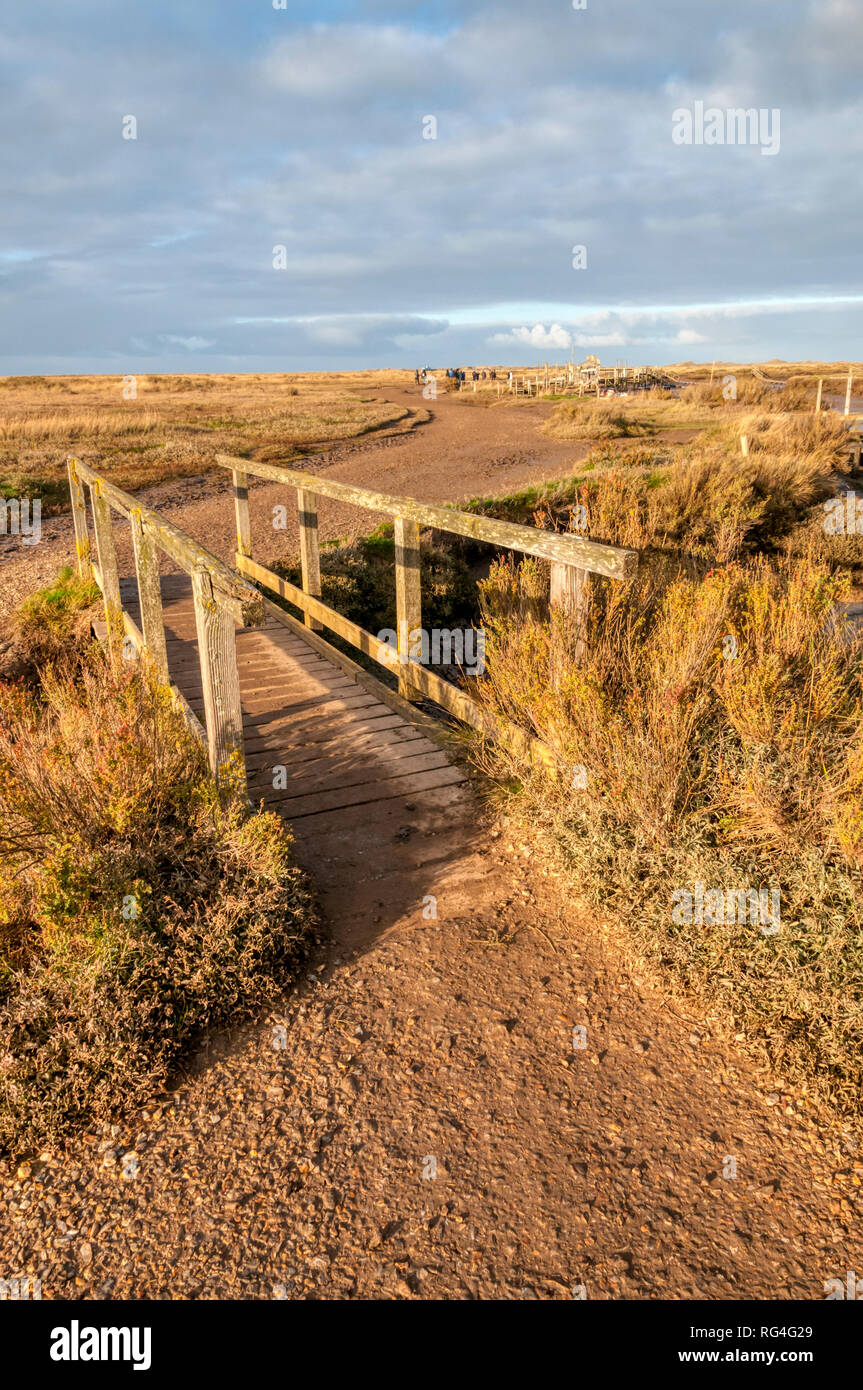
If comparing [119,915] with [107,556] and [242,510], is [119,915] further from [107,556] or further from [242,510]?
[242,510]

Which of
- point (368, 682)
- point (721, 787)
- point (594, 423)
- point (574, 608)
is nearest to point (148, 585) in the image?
point (368, 682)

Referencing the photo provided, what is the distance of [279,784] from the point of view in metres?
4.63

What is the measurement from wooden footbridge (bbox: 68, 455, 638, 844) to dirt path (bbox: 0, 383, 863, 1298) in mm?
1148

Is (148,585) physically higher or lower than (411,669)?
higher

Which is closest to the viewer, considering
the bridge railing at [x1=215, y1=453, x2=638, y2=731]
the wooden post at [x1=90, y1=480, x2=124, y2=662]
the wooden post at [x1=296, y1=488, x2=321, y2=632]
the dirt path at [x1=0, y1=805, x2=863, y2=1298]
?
the dirt path at [x1=0, y1=805, x2=863, y2=1298]

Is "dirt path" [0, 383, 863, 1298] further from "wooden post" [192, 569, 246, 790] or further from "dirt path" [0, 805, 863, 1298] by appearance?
"wooden post" [192, 569, 246, 790]

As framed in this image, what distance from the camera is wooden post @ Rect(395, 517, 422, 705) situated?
5.57 metres

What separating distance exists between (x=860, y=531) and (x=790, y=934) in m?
11.0

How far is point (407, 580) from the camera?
18.5 ft

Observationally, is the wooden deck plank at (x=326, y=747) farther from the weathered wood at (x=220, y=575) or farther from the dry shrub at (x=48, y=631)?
the dry shrub at (x=48, y=631)

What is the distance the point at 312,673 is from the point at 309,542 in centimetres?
161

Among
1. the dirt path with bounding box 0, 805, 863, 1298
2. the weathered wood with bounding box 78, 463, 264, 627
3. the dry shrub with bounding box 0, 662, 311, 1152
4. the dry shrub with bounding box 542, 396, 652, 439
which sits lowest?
the dirt path with bounding box 0, 805, 863, 1298

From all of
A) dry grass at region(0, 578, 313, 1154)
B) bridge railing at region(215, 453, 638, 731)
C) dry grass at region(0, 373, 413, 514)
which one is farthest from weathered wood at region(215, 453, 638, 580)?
dry grass at region(0, 373, 413, 514)
